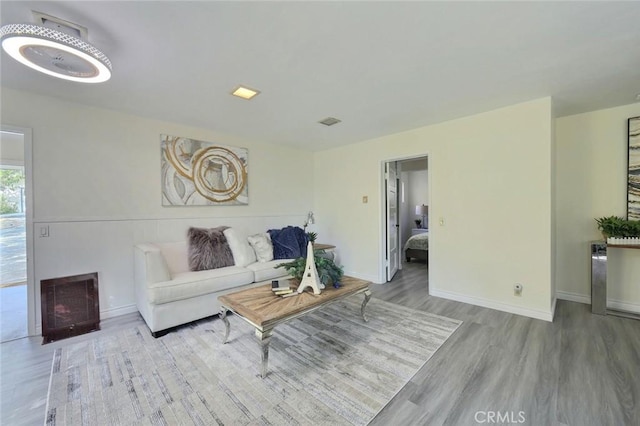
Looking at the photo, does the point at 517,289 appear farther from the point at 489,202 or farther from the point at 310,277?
the point at 310,277

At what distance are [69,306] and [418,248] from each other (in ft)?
18.1

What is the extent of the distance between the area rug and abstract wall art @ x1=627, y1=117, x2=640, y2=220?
8.24ft

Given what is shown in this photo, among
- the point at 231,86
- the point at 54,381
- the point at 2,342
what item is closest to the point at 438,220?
the point at 231,86

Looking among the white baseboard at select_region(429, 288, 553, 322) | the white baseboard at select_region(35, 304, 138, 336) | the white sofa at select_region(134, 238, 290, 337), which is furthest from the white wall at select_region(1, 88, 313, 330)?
the white baseboard at select_region(429, 288, 553, 322)

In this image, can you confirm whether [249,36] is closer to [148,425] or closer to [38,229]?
[148,425]

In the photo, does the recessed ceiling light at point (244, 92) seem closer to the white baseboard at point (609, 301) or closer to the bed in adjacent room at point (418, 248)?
the bed in adjacent room at point (418, 248)

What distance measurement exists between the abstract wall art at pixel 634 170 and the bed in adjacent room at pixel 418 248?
2786 mm

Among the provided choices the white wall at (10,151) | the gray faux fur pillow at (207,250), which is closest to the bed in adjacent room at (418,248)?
the gray faux fur pillow at (207,250)

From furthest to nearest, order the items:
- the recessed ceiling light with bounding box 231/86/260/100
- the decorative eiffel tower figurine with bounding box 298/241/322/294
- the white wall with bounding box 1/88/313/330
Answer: the white wall with bounding box 1/88/313/330
the recessed ceiling light with bounding box 231/86/260/100
the decorative eiffel tower figurine with bounding box 298/241/322/294

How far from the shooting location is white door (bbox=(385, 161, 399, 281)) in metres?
4.23

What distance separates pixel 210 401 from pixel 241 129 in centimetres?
323

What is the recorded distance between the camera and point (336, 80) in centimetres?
227

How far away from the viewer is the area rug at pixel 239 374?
1510mm

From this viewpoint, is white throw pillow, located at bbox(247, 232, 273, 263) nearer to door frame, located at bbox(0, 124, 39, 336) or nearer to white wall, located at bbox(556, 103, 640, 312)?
door frame, located at bbox(0, 124, 39, 336)
